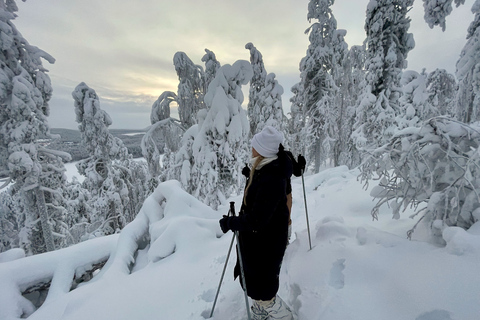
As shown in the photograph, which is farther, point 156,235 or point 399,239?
point 156,235

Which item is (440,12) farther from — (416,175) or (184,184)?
(184,184)

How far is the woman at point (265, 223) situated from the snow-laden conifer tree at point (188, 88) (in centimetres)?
882

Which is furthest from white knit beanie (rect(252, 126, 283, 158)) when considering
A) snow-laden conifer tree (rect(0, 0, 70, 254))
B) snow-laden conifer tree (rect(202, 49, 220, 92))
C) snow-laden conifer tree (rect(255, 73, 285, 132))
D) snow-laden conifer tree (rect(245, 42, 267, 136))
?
snow-laden conifer tree (rect(245, 42, 267, 136))

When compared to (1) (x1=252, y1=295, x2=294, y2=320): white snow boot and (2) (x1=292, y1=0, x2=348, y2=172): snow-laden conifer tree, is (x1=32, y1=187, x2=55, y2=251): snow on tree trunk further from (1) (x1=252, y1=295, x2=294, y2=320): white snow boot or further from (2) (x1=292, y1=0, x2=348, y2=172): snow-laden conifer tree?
(2) (x1=292, y1=0, x2=348, y2=172): snow-laden conifer tree

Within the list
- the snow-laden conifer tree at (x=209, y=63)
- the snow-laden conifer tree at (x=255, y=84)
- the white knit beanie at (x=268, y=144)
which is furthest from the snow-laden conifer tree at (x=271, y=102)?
the white knit beanie at (x=268, y=144)

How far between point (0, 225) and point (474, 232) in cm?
2721

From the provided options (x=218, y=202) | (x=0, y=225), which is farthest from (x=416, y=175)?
(x=0, y=225)

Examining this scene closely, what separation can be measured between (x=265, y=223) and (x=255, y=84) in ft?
50.2

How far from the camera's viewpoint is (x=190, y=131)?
9859 mm

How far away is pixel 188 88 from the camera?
9.98 m

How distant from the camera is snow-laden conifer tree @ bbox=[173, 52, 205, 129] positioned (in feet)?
32.4

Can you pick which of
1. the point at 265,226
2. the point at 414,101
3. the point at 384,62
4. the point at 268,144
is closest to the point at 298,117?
the point at 384,62

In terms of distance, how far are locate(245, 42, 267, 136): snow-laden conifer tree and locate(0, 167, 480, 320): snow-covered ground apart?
11.9m

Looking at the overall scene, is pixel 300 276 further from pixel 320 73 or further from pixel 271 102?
pixel 320 73
